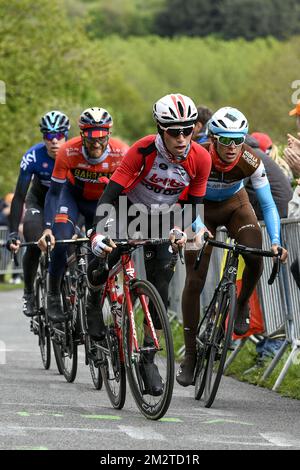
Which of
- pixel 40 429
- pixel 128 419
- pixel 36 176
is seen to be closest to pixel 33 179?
pixel 36 176

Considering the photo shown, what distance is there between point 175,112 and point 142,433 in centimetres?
221

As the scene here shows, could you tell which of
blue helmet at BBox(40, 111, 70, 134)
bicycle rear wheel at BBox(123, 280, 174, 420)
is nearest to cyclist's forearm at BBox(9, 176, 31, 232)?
blue helmet at BBox(40, 111, 70, 134)

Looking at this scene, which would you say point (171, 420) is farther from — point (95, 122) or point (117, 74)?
point (117, 74)

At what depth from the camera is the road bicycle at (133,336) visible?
845 centimetres

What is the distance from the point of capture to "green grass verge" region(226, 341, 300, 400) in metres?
10.8

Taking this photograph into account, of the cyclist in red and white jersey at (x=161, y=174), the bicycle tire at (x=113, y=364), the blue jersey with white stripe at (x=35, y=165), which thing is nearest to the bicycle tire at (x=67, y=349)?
the bicycle tire at (x=113, y=364)

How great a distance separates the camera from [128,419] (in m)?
8.73

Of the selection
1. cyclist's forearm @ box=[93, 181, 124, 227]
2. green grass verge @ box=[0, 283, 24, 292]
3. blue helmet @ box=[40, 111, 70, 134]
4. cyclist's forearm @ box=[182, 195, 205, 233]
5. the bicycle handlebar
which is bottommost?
green grass verge @ box=[0, 283, 24, 292]

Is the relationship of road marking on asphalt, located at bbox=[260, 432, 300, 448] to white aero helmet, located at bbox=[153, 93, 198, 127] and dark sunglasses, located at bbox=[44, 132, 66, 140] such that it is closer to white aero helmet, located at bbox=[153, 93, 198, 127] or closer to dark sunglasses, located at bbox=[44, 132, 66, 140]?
white aero helmet, located at bbox=[153, 93, 198, 127]

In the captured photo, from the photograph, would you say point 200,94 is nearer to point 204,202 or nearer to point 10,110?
point 10,110

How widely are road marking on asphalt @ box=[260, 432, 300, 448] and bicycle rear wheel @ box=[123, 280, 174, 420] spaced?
67 centimetres

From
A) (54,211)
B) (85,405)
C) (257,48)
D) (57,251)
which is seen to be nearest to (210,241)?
(85,405)

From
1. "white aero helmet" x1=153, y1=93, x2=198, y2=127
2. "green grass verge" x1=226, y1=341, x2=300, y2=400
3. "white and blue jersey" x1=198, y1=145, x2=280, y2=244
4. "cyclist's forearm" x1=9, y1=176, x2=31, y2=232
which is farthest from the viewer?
"cyclist's forearm" x1=9, y1=176, x2=31, y2=232
